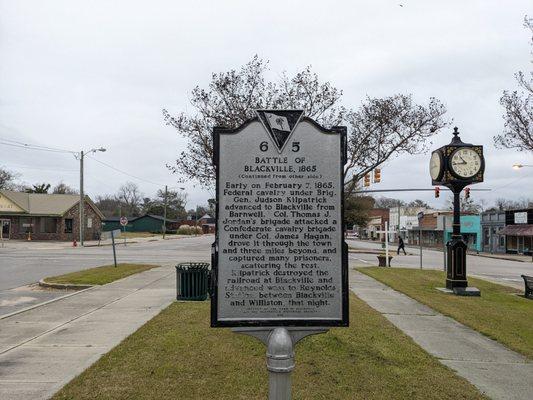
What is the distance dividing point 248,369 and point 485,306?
315 inches

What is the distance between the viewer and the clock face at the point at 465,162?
14.6 m

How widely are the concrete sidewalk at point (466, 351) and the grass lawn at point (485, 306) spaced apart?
273 mm

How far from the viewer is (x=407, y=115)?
25141 mm

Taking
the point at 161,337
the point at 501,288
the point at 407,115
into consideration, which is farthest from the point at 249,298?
the point at 407,115

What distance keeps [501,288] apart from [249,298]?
49.3 feet

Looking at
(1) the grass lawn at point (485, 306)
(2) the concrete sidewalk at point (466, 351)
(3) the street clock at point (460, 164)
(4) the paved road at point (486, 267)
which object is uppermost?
(3) the street clock at point (460, 164)

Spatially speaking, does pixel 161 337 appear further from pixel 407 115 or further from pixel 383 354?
pixel 407 115

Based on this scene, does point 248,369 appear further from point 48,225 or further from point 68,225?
point 48,225

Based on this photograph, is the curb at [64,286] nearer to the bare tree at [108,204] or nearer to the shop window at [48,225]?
the shop window at [48,225]

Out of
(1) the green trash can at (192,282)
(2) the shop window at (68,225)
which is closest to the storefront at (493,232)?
(2) the shop window at (68,225)

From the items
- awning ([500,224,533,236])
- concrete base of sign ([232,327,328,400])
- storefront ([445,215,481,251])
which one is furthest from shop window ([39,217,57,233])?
concrete base of sign ([232,327,328,400])

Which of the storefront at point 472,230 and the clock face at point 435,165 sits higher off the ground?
the clock face at point 435,165

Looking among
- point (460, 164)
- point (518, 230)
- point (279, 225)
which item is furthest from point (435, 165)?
point (518, 230)

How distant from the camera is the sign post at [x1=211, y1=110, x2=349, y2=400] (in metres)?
4.09
